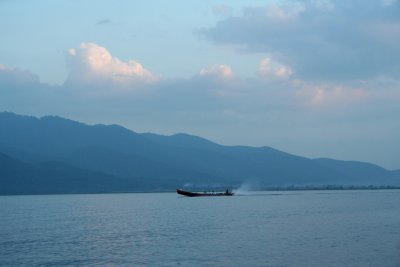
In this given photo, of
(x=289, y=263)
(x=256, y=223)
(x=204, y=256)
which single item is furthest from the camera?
(x=256, y=223)

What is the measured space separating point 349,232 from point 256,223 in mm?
20577

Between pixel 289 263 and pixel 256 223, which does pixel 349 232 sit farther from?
pixel 289 263

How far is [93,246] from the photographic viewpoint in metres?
65.7

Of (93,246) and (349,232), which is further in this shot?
(349,232)

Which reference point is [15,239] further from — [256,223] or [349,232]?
[349,232]

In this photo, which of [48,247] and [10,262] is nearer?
[10,262]

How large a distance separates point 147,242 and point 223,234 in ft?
42.6

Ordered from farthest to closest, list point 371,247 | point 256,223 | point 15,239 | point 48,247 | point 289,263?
1. point 256,223
2. point 15,239
3. point 48,247
4. point 371,247
5. point 289,263

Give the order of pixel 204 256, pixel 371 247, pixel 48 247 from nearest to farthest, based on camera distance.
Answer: pixel 204 256, pixel 371 247, pixel 48 247

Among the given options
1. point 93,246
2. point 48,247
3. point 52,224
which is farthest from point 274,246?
point 52,224

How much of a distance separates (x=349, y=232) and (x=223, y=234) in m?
17.7

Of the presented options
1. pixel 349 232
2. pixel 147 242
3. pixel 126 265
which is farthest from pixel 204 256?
pixel 349 232

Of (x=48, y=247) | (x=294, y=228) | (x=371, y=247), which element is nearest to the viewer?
(x=371, y=247)

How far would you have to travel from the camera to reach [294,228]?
8450cm
